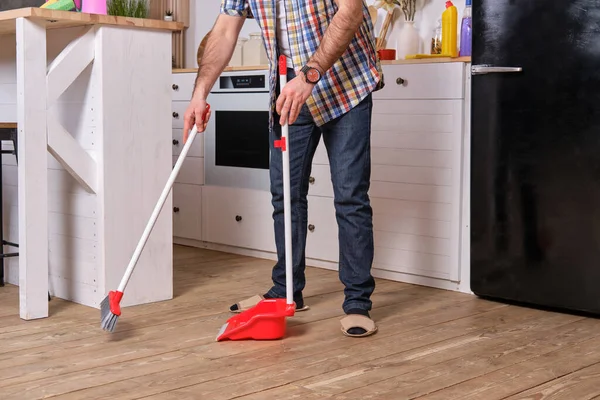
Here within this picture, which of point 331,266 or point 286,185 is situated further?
point 331,266

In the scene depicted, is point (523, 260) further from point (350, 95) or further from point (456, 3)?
point (456, 3)

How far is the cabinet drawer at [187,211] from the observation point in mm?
4348

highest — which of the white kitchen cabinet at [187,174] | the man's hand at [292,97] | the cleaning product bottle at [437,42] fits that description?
the cleaning product bottle at [437,42]

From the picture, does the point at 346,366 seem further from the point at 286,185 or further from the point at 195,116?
the point at 195,116

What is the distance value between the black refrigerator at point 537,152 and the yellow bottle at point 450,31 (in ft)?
1.89

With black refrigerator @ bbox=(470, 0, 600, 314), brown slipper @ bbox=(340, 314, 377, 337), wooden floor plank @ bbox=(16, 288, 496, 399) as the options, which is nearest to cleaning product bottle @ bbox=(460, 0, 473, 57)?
black refrigerator @ bbox=(470, 0, 600, 314)

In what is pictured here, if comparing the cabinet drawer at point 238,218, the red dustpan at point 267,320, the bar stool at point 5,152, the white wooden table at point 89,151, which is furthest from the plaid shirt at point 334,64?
the cabinet drawer at point 238,218

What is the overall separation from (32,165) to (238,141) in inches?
57.6

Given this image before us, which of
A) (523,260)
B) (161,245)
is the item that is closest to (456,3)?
(523,260)

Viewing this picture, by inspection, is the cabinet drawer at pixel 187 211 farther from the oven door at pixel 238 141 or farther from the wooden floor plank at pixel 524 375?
the wooden floor plank at pixel 524 375

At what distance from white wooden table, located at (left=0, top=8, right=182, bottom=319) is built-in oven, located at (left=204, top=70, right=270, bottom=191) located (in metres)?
0.92

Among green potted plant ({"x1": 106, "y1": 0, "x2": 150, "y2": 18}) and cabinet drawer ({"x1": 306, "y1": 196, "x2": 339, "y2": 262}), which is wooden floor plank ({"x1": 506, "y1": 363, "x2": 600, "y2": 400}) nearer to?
cabinet drawer ({"x1": 306, "y1": 196, "x2": 339, "y2": 262})

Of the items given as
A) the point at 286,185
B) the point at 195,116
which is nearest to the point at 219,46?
the point at 195,116

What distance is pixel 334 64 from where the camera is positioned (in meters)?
2.60
